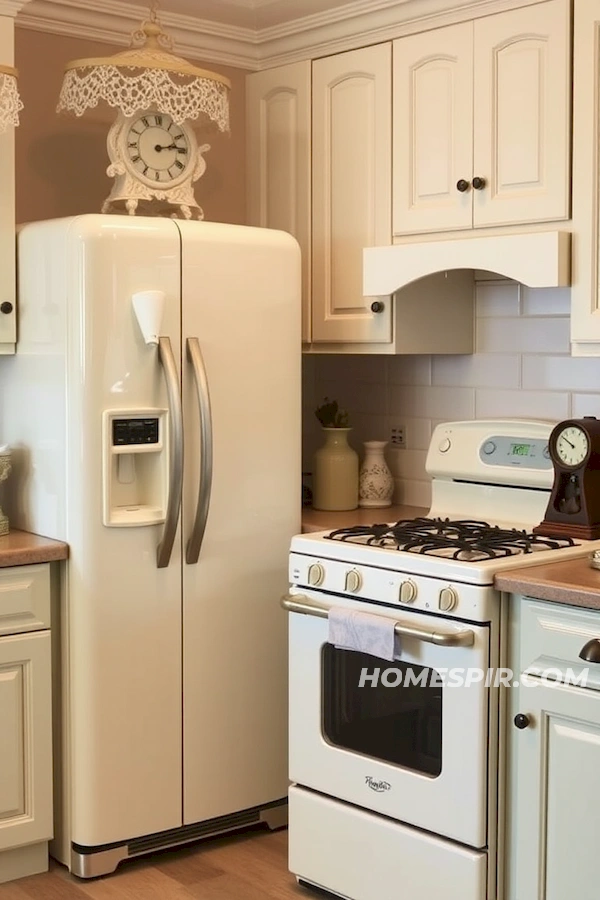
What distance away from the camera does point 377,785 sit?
298 centimetres

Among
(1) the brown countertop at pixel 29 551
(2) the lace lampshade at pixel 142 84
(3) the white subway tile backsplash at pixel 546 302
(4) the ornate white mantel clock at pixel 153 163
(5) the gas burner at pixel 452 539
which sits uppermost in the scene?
(2) the lace lampshade at pixel 142 84

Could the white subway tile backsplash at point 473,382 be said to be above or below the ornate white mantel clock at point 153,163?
below

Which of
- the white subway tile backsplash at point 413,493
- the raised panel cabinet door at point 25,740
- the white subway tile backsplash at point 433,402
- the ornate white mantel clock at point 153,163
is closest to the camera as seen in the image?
the raised panel cabinet door at point 25,740

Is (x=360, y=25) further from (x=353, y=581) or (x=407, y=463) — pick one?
(x=353, y=581)

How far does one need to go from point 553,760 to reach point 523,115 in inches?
63.9

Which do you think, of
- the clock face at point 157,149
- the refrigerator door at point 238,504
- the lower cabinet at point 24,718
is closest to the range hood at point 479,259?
the refrigerator door at point 238,504

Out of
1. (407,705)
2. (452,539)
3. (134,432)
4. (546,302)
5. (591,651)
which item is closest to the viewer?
(591,651)

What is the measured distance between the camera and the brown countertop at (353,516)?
3.59 m

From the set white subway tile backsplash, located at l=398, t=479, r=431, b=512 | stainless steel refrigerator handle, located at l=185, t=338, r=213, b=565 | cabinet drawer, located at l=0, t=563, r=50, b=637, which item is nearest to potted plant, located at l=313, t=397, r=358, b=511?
white subway tile backsplash, located at l=398, t=479, r=431, b=512

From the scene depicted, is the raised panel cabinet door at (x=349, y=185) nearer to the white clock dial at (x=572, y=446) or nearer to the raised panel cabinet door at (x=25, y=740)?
the white clock dial at (x=572, y=446)

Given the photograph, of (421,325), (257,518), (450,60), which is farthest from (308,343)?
(450,60)

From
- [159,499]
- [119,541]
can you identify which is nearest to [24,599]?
[119,541]

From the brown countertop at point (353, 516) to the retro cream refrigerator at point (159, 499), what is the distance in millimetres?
98

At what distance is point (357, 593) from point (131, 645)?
66 cm
